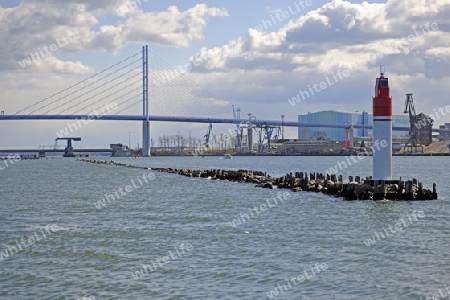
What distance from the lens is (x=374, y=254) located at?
12.9 metres

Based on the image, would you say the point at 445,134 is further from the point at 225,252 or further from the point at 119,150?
the point at 225,252

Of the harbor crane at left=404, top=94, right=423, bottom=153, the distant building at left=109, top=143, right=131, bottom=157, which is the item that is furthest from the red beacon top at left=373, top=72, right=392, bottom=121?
the distant building at left=109, top=143, right=131, bottom=157

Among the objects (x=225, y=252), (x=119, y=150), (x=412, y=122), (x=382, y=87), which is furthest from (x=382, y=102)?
(x=119, y=150)

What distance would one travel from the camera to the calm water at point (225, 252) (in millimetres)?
10367

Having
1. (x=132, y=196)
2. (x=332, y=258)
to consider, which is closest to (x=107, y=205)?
(x=132, y=196)

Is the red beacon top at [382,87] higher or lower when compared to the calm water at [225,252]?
higher

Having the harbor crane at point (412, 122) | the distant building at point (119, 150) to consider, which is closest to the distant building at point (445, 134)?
the harbor crane at point (412, 122)

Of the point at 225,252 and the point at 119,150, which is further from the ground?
the point at 225,252

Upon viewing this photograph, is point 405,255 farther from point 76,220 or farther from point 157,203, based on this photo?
point 157,203

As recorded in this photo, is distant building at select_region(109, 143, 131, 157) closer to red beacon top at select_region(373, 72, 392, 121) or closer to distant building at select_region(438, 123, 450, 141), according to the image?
distant building at select_region(438, 123, 450, 141)

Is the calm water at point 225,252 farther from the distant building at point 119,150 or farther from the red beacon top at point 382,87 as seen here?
the distant building at point 119,150

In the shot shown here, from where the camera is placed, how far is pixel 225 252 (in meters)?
13.3

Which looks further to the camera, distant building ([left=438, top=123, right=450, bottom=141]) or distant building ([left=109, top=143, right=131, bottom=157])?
distant building ([left=109, top=143, right=131, bottom=157])

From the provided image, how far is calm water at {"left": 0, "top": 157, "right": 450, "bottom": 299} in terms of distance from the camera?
408 inches
